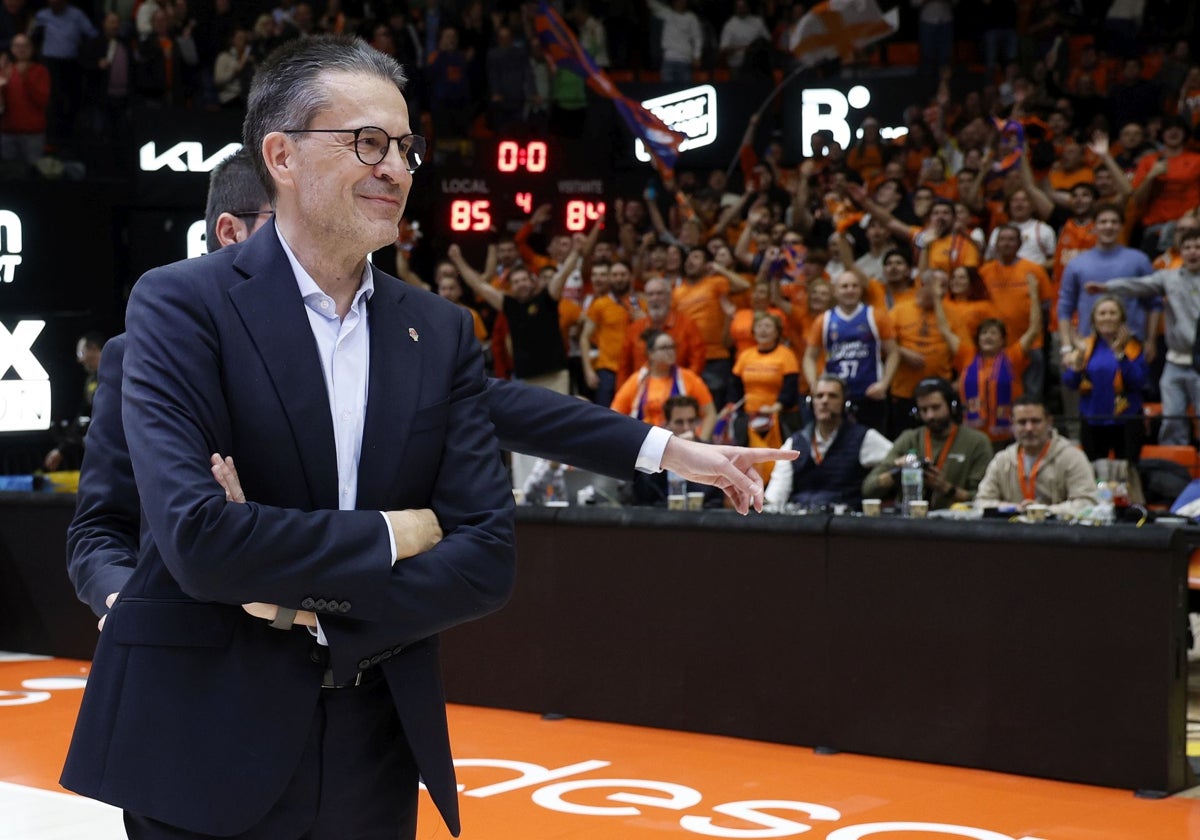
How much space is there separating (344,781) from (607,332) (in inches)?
407

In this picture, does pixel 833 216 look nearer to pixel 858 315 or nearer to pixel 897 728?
pixel 858 315

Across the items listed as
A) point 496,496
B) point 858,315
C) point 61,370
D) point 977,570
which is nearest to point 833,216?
point 858,315

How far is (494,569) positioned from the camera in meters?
2.32

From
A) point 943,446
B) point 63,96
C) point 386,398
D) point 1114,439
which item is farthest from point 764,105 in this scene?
point 386,398

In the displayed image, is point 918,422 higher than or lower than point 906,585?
higher

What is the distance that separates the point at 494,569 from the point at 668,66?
15876 millimetres

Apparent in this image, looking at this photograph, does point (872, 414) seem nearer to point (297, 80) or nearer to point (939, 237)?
point (939, 237)

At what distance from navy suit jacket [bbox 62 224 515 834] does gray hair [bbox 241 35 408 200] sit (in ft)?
0.64

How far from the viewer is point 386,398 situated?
2.28m

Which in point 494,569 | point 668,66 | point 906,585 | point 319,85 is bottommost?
point 906,585

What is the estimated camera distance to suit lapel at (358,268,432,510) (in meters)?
2.27

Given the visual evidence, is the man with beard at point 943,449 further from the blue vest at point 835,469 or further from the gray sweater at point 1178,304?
the gray sweater at point 1178,304

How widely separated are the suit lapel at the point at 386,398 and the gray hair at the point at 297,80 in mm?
291

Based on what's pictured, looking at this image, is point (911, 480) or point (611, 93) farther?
point (611, 93)
